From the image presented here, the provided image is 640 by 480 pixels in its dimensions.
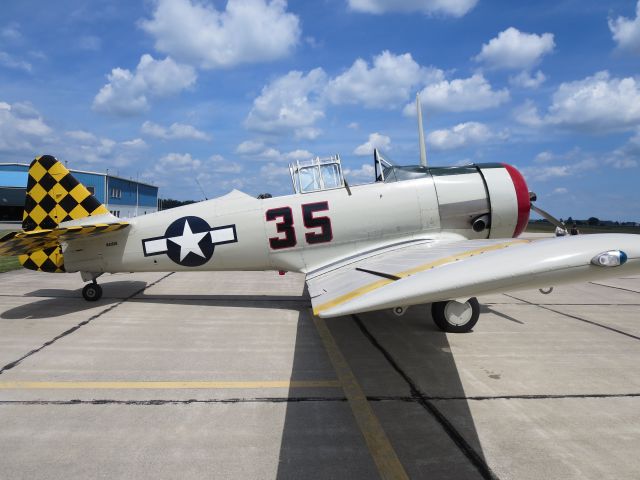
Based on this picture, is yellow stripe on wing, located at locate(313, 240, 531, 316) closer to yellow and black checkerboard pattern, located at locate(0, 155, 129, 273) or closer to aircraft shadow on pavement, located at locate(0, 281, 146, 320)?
aircraft shadow on pavement, located at locate(0, 281, 146, 320)

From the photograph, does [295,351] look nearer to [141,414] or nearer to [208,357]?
[208,357]

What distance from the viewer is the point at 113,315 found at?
6.45 metres

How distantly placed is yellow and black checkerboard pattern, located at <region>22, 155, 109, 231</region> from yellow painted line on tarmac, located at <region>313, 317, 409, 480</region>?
5.75 meters

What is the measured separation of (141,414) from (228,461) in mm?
1057

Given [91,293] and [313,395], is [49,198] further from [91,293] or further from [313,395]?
[313,395]

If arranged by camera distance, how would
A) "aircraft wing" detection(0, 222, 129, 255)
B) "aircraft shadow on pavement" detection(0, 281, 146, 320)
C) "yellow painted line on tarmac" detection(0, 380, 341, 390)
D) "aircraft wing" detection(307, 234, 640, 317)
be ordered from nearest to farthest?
"aircraft wing" detection(307, 234, 640, 317), "yellow painted line on tarmac" detection(0, 380, 341, 390), "aircraft wing" detection(0, 222, 129, 255), "aircraft shadow on pavement" detection(0, 281, 146, 320)

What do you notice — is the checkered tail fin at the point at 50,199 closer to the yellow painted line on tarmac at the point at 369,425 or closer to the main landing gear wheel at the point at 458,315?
the yellow painted line on tarmac at the point at 369,425

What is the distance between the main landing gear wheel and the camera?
5484 mm

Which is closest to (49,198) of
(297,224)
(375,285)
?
(297,224)

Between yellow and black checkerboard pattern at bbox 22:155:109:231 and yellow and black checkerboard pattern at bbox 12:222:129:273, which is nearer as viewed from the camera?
yellow and black checkerboard pattern at bbox 12:222:129:273

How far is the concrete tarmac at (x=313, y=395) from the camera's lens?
8.73 ft

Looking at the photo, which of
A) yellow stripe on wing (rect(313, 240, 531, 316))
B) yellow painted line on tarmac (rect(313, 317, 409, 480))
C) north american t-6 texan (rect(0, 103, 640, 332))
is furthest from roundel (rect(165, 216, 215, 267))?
yellow stripe on wing (rect(313, 240, 531, 316))

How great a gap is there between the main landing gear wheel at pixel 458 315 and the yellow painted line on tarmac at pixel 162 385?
2.25m

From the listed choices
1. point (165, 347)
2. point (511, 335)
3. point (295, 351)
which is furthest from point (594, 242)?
point (165, 347)
